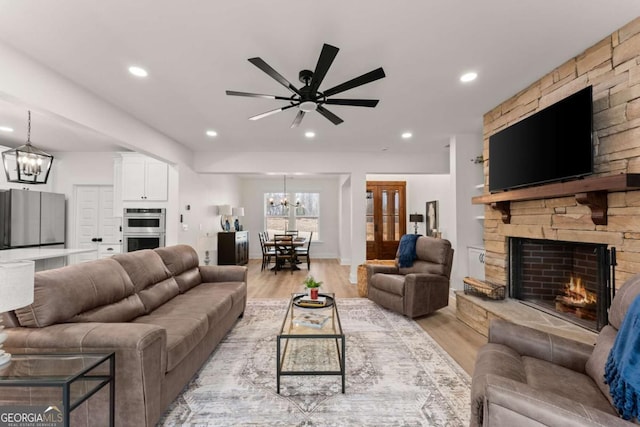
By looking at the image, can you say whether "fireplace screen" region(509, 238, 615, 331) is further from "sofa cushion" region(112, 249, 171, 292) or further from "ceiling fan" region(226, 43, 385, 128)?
"sofa cushion" region(112, 249, 171, 292)

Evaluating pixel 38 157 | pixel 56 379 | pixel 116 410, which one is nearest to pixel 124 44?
pixel 38 157

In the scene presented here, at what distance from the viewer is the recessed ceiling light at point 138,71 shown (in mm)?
2775

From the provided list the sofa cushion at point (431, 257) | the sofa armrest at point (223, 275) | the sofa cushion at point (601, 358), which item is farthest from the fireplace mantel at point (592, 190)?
the sofa armrest at point (223, 275)

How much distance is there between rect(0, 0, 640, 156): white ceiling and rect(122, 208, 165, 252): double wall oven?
205 centimetres

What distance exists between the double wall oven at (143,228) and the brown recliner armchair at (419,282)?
372cm

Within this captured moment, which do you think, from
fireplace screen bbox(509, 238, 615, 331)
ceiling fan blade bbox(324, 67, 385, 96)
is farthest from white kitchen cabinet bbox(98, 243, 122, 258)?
fireplace screen bbox(509, 238, 615, 331)

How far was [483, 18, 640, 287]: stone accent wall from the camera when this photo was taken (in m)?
2.18

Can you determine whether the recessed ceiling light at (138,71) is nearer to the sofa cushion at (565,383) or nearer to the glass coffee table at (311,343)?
the glass coffee table at (311,343)

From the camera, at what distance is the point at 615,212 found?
231 centimetres

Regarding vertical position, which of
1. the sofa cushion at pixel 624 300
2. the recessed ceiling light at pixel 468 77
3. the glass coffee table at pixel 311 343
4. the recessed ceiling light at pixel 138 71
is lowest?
the glass coffee table at pixel 311 343

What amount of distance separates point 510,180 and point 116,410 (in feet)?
12.9

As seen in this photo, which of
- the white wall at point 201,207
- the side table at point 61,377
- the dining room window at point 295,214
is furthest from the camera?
the dining room window at point 295,214

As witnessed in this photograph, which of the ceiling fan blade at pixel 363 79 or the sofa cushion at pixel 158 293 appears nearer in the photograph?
the ceiling fan blade at pixel 363 79

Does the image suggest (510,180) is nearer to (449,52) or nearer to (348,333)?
(449,52)
